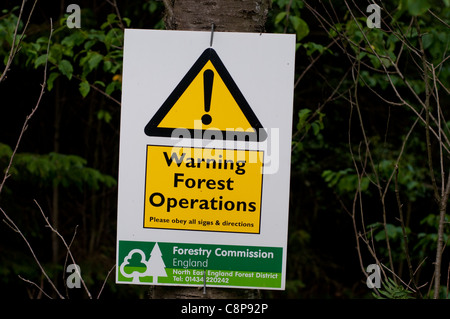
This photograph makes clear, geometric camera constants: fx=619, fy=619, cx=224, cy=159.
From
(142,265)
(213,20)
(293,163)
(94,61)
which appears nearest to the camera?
(142,265)

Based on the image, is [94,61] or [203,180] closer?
[203,180]

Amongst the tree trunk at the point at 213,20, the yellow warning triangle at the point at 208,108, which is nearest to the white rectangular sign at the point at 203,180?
the yellow warning triangle at the point at 208,108

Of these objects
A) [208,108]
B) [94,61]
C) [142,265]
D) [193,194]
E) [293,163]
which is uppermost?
[94,61]

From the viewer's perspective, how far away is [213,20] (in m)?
2.12

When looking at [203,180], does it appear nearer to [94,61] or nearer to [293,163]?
[94,61]

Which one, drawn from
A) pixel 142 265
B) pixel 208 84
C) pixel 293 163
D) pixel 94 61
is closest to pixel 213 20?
pixel 208 84

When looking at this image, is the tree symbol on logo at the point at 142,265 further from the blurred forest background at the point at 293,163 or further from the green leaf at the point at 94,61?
the blurred forest background at the point at 293,163

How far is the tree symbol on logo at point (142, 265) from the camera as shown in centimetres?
201

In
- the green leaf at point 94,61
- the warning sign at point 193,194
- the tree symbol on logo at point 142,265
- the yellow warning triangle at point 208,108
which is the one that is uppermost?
the green leaf at point 94,61

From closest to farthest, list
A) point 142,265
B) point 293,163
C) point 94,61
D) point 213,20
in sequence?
point 142,265, point 213,20, point 94,61, point 293,163

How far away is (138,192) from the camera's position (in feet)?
6.59

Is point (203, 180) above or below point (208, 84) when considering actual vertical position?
below

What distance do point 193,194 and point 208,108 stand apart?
284 millimetres
